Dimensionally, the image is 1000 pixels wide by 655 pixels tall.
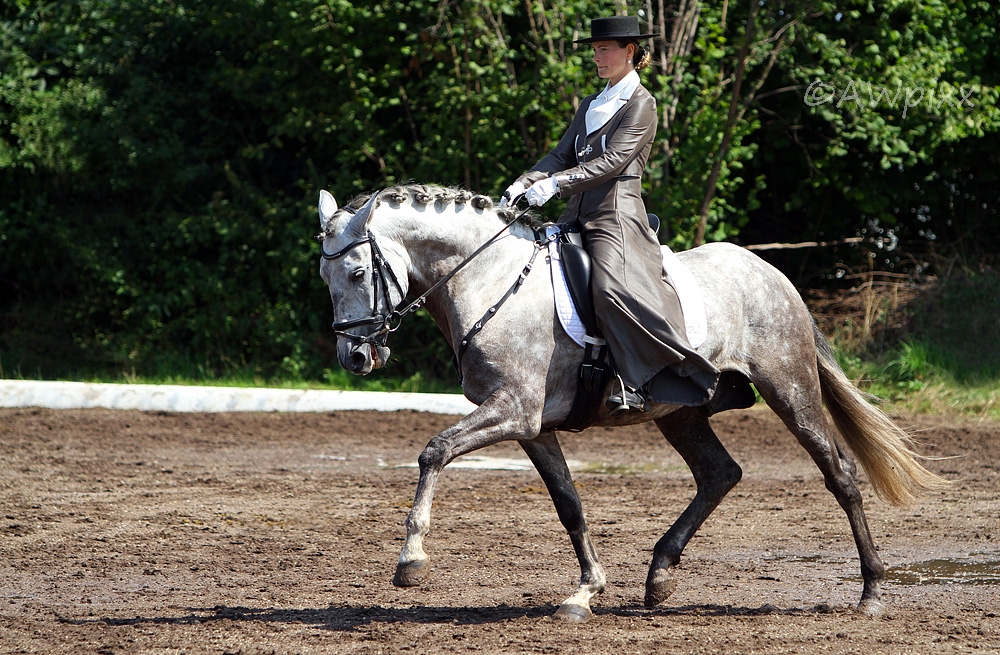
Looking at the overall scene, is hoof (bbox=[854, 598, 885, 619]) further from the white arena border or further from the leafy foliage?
the leafy foliage

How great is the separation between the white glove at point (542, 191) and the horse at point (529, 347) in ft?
0.80

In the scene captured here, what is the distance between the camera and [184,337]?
14.4m

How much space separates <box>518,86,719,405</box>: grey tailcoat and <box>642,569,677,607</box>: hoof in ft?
2.75

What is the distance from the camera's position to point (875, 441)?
5.53 metres

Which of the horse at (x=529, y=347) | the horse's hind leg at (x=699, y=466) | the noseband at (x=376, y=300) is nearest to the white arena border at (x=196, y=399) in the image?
the horse's hind leg at (x=699, y=466)

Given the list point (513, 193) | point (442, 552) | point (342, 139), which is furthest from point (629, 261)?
point (342, 139)

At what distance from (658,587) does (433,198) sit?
2.10 metres

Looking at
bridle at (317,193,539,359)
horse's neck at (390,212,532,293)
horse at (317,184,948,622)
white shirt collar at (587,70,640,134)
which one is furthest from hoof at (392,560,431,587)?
white shirt collar at (587,70,640,134)

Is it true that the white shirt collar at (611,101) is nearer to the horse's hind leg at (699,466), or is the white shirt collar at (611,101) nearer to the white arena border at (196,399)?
the horse's hind leg at (699,466)

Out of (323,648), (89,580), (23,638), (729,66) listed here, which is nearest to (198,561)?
(89,580)

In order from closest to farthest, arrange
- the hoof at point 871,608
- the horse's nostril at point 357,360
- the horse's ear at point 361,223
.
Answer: the horse's nostril at point 357,360
the horse's ear at point 361,223
the hoof at point 871,608

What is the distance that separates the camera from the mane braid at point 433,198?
15.7 ft

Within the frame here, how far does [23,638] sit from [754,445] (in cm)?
706

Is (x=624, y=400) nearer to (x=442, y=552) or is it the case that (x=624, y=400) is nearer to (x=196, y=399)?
(x=442, y=552)
